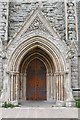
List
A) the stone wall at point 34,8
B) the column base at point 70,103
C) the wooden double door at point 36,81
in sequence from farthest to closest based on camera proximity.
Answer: the wooden double door at point 36,81 < the stone wall at point 34,8 < the column base at point 70,103

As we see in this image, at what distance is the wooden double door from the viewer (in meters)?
16.6

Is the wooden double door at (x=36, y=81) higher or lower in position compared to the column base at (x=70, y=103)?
higher

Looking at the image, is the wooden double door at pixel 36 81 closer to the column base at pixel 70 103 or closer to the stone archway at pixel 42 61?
the stone archway at pixel 42 61

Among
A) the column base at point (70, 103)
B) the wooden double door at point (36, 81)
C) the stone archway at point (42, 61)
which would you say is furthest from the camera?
the wooden double door at point (36, 81)

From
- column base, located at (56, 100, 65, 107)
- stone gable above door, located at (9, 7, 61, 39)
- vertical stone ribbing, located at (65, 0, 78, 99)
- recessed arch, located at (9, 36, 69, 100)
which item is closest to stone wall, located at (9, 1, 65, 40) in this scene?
vertical stone ribbing, located at (65, 0, 78, 99)

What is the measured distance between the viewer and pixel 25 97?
1642 cm

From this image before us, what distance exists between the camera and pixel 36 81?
16672 millimetres

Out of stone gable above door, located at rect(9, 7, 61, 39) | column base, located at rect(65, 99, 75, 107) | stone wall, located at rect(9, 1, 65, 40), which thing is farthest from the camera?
stone wall, located at rect(9, 1, 65, 40)

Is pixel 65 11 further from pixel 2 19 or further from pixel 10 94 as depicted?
pixel 10 94

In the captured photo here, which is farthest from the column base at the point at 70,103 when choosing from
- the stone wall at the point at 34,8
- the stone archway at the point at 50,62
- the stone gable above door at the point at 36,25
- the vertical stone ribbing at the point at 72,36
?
the stone wall at the point at 34,8

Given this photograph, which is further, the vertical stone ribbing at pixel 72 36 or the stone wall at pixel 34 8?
the stone wall at pixel 34 8

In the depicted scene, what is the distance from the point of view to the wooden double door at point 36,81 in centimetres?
1662

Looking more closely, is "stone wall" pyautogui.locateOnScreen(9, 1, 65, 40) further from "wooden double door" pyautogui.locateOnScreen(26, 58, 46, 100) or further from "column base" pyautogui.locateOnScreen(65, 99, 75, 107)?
"column base" pyautogui.locateOnScreen(65, 99, 75, 107)

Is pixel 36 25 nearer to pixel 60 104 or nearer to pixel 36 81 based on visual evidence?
pixel 36 81
